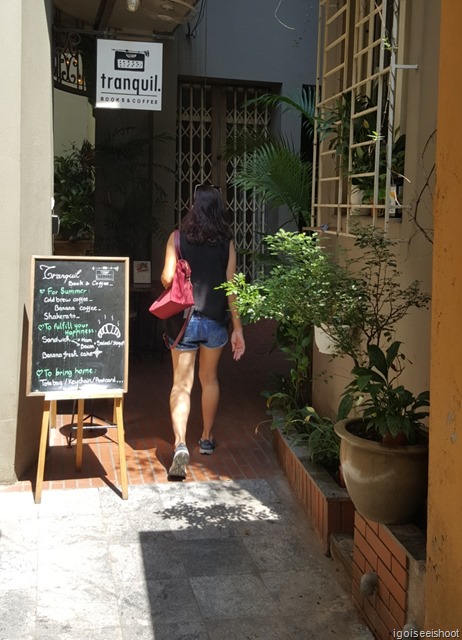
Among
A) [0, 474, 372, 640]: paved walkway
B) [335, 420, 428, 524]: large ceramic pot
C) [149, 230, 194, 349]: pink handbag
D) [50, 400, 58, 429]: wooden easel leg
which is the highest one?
[149, 230, 194, 349]: pink handbag

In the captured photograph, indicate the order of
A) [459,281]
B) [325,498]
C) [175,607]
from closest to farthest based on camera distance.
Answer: [459,281], [175,607], [325,498]

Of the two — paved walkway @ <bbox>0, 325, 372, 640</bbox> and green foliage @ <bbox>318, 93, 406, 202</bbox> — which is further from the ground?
green foliage @ <bbox>318, 93, 406, 202</bbox>

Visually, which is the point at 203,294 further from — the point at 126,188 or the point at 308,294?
the point at 126,188

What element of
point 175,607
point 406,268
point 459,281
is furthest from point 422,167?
point 175,607

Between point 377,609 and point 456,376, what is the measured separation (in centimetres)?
138

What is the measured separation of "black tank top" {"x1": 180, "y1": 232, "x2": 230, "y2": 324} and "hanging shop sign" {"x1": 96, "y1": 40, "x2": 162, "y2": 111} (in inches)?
52.6

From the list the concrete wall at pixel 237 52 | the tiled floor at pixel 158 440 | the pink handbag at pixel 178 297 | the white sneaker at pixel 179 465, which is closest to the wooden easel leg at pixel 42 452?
the tiled floor at pixel 158 440

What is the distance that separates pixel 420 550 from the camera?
11.4 ft

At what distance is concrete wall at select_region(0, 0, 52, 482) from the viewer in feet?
17.1

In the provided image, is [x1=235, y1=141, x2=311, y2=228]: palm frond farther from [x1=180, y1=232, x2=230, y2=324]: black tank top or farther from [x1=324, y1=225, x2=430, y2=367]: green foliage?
[x1=324, y1=225, x2=430, y2=367]: green foliage

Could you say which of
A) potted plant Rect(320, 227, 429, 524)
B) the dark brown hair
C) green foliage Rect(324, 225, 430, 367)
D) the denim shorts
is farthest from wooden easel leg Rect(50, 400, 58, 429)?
potted plant Rect(320, 227, 429, 524)

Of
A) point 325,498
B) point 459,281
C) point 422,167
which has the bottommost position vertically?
point 325,498

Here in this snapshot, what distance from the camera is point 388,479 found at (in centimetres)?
357

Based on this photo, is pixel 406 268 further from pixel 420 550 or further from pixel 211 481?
pixel 211 481
